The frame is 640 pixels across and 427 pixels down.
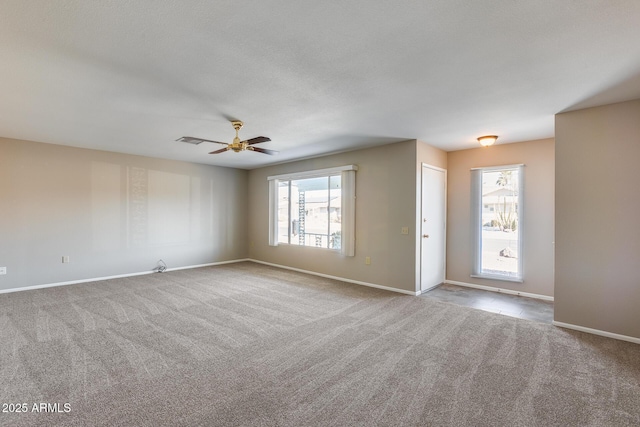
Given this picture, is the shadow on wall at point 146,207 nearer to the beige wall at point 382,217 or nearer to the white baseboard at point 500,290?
the beige wall at point 382,217

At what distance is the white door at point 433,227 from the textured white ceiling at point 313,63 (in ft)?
4.13

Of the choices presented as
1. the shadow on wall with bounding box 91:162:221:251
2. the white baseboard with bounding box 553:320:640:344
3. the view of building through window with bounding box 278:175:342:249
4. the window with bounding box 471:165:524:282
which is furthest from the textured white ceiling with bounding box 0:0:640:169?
the white baseboard with bounding box 553:320:640:344

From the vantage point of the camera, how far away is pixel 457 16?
5.96ft

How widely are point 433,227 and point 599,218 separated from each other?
232cm

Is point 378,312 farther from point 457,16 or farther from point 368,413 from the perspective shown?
point 457,16

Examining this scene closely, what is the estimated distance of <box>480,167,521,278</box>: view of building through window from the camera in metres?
5.02

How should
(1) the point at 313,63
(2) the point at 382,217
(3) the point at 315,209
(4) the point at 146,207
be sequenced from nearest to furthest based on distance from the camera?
(1) the point at 313,63 < (2) the point at 382,217 < (4) the point at 146,207 < (3) the point at 315,209

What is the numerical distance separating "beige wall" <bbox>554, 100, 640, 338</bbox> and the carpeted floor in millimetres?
364

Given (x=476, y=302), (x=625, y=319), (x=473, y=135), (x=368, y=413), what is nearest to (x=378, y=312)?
(x=476, y=302)

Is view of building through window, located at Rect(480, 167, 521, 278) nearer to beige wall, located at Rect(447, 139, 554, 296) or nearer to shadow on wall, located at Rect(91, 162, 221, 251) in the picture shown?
beige wall, located at Rect(447, 139, 554, 296)

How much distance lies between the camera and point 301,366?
8.52 feet

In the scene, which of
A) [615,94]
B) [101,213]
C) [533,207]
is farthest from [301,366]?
[101,213]

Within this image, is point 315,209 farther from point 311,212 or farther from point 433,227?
point 433,227

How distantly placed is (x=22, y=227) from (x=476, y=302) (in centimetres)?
768
